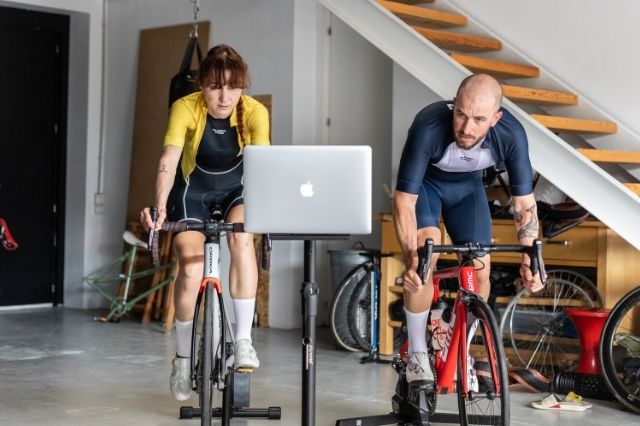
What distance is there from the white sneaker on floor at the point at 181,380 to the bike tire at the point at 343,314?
2721mm

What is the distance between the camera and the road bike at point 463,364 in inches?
155

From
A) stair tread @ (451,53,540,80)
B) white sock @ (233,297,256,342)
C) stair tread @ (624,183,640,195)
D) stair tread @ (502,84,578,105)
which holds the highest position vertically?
stair tread @ (451,53,540,80)

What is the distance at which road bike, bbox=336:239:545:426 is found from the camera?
3932 millimetres

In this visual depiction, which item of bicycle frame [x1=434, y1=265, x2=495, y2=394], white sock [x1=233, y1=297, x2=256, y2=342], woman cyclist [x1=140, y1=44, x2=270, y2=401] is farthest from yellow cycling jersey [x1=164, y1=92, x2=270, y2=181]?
bicycle frame [x1=434, y1=265, x2=495, y2=394]

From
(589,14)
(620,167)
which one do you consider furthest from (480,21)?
(620,167)

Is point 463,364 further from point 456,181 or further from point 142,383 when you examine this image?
point 142,383

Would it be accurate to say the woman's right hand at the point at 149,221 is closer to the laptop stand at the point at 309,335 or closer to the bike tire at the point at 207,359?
the bike tire at the point at 207,359

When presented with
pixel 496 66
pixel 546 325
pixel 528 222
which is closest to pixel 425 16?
pixel 496 66

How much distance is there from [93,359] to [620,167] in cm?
366

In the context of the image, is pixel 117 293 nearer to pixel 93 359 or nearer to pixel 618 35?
pixel 93 359

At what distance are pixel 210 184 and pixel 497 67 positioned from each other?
2.96 m

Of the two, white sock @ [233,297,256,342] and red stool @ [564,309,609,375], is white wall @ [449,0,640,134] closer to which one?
red stool @ [564,309,609,375]

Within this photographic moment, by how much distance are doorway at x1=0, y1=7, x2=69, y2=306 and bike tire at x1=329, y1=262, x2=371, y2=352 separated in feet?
12.0

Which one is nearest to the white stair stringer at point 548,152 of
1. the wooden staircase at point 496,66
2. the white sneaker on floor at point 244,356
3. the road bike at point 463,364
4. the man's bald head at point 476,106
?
the wooden staircase at point 496,66
